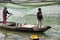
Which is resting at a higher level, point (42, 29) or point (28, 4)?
point (42, 29)

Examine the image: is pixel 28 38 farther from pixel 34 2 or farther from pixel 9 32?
pixel 34 2

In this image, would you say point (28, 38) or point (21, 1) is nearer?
point (28, 38)

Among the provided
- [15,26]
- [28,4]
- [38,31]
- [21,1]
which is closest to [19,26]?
[15,26]

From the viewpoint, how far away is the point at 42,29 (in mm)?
18031

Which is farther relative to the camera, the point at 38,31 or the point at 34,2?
the point at 34,2

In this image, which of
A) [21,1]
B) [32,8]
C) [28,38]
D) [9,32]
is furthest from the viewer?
[21,1]

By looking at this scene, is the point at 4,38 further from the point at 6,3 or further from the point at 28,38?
the point at 6,3

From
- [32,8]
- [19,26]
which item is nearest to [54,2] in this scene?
[32,8]

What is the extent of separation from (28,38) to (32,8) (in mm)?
26829

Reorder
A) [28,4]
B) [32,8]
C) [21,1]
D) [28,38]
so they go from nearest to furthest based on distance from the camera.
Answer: [28,38]
[32,8]
[28,4]
[21,1]

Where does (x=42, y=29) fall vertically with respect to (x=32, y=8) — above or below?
above

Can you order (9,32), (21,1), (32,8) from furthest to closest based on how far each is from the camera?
(21,1) → (32,8) → (9,32)

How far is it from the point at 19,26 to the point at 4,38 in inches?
101

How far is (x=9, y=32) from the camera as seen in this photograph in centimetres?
1947
